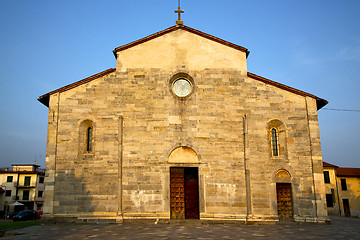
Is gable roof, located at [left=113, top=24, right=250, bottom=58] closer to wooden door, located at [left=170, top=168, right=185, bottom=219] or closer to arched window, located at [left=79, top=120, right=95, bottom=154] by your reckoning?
arched window, located at [left=79, top=120, right=95, bottom=154]

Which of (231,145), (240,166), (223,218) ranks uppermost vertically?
(231,145)

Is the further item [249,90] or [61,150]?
[249,90]

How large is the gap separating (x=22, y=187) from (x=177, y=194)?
3835cm

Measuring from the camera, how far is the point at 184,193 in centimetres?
1538

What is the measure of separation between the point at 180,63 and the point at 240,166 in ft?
20.3

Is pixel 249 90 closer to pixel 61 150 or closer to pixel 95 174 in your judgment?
pixel 95 174

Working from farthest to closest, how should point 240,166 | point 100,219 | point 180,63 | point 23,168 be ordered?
point 23,168 → point 180,63 → point 240,166 → point 100,219

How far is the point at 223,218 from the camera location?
14.7m

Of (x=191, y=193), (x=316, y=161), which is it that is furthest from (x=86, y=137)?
(x=316, y=161)

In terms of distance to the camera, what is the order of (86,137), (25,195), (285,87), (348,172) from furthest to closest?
(25,195), (348,172), (285,87), (86,137)

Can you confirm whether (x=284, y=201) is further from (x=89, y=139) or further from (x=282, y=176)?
(x=89, y=139)

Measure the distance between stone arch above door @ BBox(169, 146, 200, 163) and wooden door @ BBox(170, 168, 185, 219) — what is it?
1.72ft

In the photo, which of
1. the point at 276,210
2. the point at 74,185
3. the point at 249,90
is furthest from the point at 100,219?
the point at 249,90

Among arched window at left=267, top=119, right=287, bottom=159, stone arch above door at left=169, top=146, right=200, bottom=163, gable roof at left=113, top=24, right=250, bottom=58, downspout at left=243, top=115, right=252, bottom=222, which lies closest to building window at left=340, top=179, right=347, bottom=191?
arched window at left=267, top=119, right=287, bottom=159
